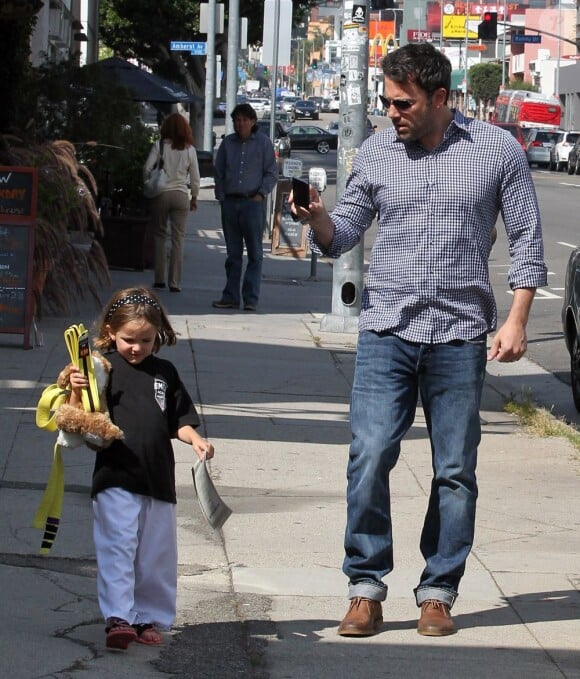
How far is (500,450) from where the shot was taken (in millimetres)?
8281

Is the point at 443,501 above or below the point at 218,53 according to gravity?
below

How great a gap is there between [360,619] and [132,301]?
132 centimetres

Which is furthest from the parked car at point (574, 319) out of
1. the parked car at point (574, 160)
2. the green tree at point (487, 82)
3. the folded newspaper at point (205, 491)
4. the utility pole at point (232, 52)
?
the green tree at point (487, 82)

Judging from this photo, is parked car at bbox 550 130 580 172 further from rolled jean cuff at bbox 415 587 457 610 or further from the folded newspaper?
the folded newspaper

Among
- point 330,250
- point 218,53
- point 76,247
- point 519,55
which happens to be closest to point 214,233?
point 76,247

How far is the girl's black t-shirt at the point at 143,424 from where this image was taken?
15.2 ft

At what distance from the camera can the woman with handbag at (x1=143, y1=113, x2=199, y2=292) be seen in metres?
14.3

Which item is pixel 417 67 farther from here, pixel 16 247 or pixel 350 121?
pixel 350 121

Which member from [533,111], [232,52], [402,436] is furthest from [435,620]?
[533,111]

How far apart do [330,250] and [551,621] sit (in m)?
1.55

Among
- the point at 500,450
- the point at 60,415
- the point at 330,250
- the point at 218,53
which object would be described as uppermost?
the point at 218,53

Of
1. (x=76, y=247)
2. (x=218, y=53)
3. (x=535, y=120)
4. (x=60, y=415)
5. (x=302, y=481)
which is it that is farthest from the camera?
(x=535, y=120)

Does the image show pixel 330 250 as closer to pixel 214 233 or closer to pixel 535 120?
pixel 214 233

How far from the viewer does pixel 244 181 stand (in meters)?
13.5
